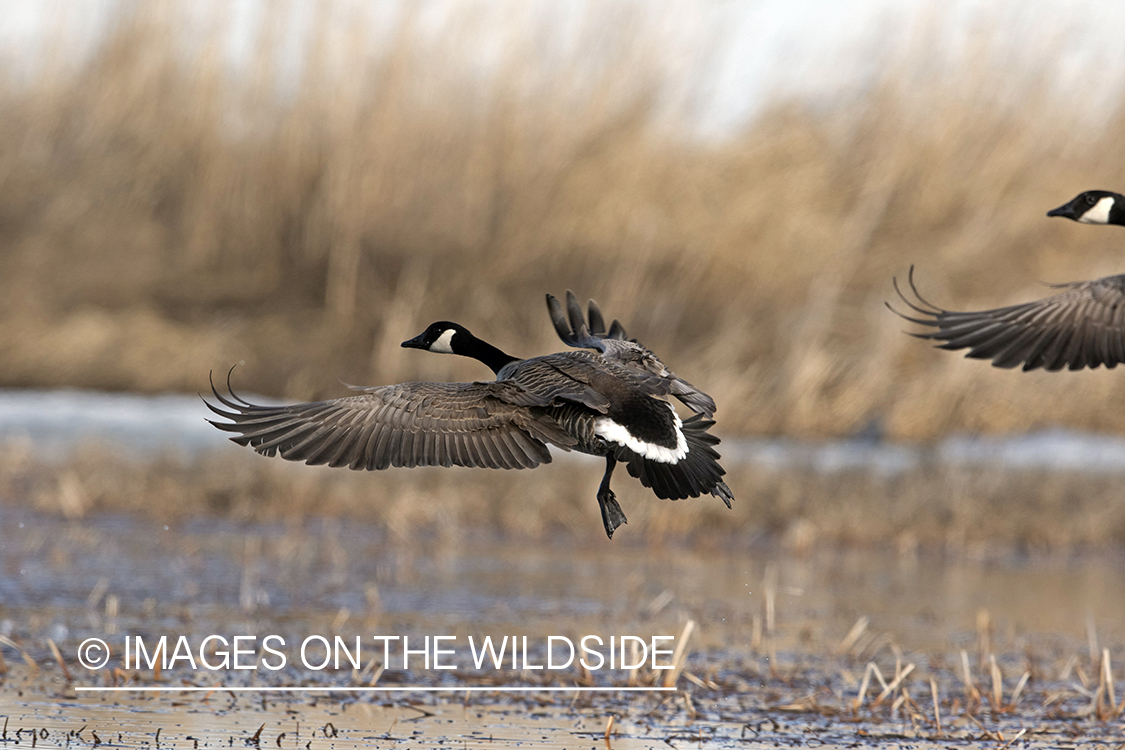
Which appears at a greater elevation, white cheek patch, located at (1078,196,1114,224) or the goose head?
white cheek patch, located at (1078,196,1114,224)

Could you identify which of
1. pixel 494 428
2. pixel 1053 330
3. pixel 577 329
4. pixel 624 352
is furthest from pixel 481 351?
pixel 1053 330

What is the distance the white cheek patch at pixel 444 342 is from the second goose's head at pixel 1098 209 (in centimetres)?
284

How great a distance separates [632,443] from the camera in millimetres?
5449

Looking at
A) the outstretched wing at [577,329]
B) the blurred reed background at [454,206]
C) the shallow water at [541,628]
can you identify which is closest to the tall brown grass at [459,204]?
the blurred reed background at [454,206]

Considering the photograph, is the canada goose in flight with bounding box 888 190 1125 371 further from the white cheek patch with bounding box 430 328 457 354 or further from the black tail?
the white cheek patch with bounding box 430 328 457 354

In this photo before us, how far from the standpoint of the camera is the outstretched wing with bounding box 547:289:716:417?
240 inches

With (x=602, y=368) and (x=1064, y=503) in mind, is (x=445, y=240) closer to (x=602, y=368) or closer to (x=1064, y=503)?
(x=1064, y=503)

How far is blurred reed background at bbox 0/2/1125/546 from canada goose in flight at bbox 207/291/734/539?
7.93 metres

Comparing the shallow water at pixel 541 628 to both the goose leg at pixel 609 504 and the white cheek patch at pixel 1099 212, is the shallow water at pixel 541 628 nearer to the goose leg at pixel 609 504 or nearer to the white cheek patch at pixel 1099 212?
the goose leg at pixel 609 504

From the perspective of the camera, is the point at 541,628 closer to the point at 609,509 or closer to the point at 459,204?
the point at 609,509

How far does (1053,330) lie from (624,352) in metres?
1.92

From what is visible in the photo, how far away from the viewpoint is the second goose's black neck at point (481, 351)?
6547 millimetres

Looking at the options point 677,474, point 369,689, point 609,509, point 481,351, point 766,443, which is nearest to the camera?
point 677,474

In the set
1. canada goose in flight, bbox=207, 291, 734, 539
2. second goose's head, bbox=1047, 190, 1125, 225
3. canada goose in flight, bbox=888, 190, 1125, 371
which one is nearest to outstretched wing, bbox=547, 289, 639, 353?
canada goose in flight, bbox=207, 291, 734, 539
